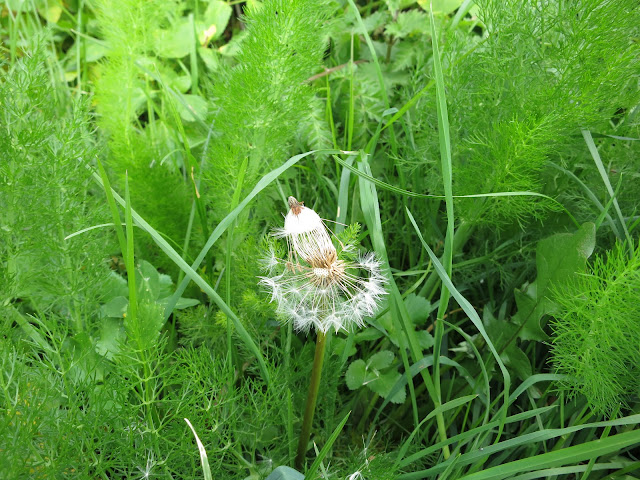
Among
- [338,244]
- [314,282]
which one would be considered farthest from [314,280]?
[338,244]

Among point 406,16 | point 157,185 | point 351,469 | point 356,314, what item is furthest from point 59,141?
point 406,16

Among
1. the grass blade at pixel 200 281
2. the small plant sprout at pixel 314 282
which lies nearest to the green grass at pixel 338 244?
the grass blade at pixel 200 281

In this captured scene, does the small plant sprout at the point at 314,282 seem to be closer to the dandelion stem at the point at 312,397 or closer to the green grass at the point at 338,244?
the dandelion stem at the point at 312,397

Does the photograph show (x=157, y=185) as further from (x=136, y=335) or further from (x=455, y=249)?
(x=455, y=249)

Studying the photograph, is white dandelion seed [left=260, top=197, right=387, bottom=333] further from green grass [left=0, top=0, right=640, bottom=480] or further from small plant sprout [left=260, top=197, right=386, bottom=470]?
green grass [left=0, top=0, right=640, bottom=480]

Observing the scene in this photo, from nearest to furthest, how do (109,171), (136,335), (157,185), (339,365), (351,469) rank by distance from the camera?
(136,335) → (351,469) → (339,365) → (157,185) → (109,171)

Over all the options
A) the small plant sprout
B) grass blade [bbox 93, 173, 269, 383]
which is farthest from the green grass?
the small plant sprout
